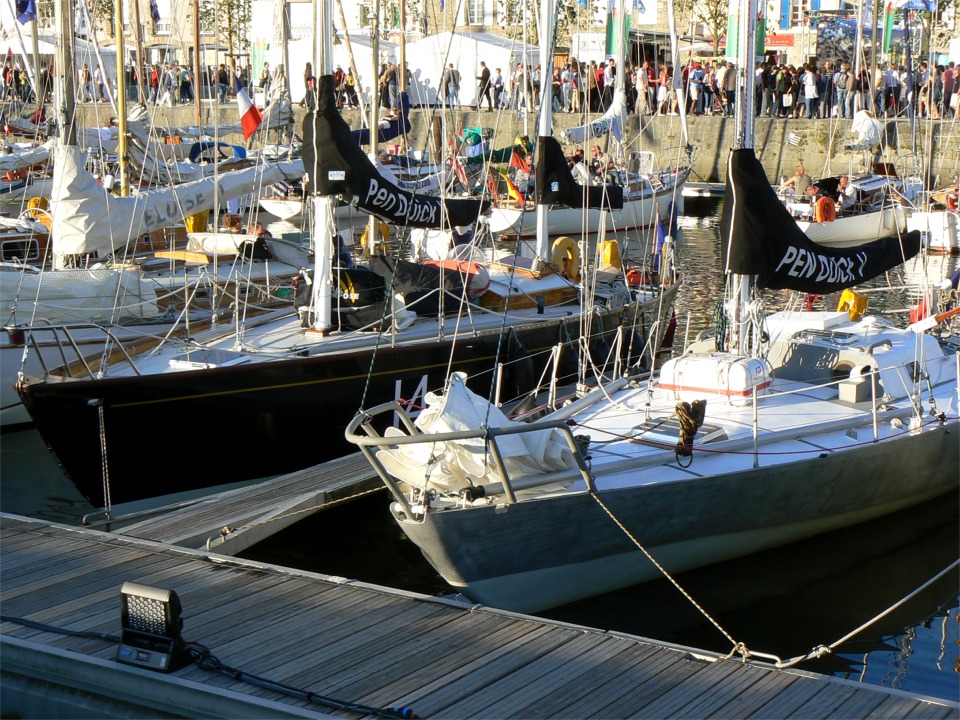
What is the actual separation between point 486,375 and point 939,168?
23805 millimetres

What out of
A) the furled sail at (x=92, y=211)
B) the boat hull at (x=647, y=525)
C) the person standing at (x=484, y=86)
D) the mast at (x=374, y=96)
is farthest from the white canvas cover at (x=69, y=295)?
the person standing at (x=484, y=86)

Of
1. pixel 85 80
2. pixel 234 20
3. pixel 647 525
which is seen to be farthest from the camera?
pixel 234 20

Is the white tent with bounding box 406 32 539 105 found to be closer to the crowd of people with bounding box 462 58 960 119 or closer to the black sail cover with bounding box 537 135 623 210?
the crowd of people with bounding box 462 58 960 119

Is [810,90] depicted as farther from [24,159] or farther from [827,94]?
[24,159]

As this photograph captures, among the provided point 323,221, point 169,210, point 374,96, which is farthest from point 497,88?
point 323,221

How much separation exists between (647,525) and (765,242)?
272cm

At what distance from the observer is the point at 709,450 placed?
32.2ft

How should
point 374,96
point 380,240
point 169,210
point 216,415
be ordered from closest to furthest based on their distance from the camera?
1. point 216,415
2. point 169,210
3. point 380,240
4. point 374,96

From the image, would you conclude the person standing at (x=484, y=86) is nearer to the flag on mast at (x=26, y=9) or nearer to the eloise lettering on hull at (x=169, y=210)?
the flag on mast at (x=26, y=9)

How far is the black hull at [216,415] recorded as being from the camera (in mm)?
11523

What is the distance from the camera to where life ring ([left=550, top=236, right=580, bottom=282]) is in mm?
16609

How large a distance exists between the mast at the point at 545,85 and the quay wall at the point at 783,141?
1600 cm

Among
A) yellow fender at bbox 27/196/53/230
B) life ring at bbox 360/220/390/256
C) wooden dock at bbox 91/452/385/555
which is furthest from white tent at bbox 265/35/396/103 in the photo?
wooden dock at bbox 91/452/385/555

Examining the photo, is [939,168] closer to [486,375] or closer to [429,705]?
[486,375]
